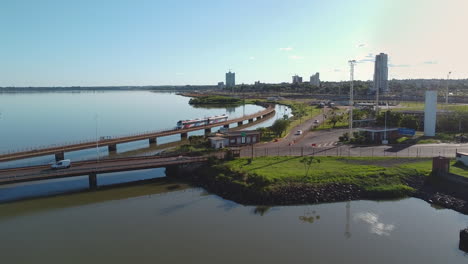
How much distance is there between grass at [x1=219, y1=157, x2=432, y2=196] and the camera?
3272 cm

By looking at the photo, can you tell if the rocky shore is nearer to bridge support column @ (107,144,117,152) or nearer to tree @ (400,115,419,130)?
tree @ (400,115,419,130)

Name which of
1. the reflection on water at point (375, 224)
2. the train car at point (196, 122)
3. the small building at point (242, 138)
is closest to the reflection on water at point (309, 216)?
the reflection on water at point (375, 224)

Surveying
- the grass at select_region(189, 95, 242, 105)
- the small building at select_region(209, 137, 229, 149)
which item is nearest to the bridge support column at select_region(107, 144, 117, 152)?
the small building at select_region(209, 137, 229, 149)

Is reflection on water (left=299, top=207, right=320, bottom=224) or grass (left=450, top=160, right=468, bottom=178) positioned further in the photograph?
grass (left=450, top=160, right=468, bottom=178)

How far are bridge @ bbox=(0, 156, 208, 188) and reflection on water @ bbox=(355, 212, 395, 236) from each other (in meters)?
17.1

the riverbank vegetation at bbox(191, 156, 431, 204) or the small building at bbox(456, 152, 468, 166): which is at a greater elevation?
the small building at bbox(456, 152, 468, 166)

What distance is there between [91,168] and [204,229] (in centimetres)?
1529

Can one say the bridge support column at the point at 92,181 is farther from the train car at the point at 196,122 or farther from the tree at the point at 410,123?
the tree at the point at 410,123

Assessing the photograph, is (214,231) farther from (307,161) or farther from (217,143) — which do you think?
(217,143)

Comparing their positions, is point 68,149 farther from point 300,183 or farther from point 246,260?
point 246,260

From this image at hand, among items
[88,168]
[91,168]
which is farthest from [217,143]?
[88,168]

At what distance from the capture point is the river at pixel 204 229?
22.7 m

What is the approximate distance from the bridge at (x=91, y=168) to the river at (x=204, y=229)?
1683 millimetres

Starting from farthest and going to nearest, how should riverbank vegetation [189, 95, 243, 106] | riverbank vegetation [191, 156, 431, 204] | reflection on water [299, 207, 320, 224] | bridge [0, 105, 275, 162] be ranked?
riverbank vegetation [189, 95, 243, 106], bridge [0, 105, 275, 162], riverbank vegetation [191, 156, 431, 204], reflection on water [299, 207, 320, 224]
